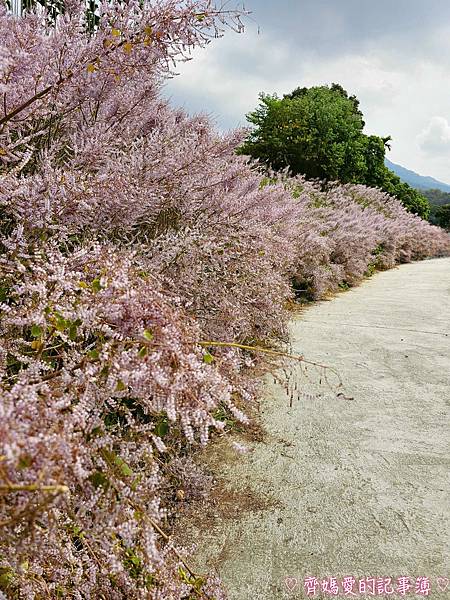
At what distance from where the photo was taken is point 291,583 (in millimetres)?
1780

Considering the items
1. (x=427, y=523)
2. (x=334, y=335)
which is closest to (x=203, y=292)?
(x=427, y=523)

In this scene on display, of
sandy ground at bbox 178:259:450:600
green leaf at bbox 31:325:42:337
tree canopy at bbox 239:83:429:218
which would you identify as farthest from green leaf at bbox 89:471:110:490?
tree canopy at bbox 239:83:429:218

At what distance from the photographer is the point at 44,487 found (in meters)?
0.77

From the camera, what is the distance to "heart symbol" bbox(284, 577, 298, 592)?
176 cm

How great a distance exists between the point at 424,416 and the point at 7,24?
2.91m

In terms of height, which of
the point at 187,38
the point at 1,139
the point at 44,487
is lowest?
the point at 44,487

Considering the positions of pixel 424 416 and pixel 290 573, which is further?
pixel 424 416

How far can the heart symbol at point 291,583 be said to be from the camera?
176 cm

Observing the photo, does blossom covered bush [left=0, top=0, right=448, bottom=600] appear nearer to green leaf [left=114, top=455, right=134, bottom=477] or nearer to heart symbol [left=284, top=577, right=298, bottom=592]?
green leaf [left=114, top=455, right=134, bottom=477]

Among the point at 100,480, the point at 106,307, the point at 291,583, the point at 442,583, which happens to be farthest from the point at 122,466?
the point at 442,583

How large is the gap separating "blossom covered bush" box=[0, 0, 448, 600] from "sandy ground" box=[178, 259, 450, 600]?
0.23m

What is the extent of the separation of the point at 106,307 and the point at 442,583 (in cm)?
150

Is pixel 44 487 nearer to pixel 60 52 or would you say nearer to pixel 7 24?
pixel 60 52

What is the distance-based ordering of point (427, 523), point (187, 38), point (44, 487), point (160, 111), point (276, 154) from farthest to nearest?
1. point (276, 154)
2. point (160, 111)
3. point (427, 523)
4. point (187, 38)
5. point (44, 487)
